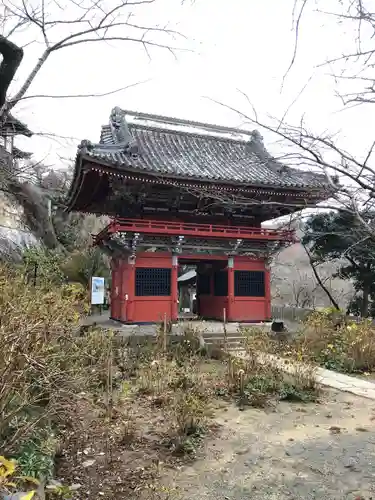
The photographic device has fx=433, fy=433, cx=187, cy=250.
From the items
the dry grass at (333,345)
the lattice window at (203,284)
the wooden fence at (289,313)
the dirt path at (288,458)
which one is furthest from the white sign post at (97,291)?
the dirt path at (288,458)

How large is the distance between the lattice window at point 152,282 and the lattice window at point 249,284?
110 inches

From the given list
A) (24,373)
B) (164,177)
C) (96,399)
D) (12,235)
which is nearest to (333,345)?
(96,399)

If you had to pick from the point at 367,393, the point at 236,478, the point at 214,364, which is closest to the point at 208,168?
the point at 214,364

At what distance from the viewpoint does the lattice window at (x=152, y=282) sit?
15.4 m

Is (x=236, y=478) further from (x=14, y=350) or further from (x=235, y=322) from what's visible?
(x=235, y=322)

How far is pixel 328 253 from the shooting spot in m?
22.2

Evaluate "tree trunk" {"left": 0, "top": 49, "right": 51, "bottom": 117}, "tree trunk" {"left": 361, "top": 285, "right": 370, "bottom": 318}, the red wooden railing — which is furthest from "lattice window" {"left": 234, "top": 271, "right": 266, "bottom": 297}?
"tree trunk" {"left": 0, "top": 49, "right": 51, "bottom": 117}

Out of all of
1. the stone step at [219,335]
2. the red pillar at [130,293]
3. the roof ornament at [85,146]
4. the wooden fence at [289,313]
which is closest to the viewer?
the roof ornament at [85,146]

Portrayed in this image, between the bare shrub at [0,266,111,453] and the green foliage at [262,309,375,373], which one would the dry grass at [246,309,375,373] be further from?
the bare shrub at [0,266,111,453]

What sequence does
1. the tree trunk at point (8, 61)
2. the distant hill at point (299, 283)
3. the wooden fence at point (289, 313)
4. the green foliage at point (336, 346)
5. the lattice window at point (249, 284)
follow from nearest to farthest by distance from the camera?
the tree trunk at point (8, 61) → the green foliage at point (336, 346) → the lattice window at point (249, 284) → the wooden fence at point (289, 313) → the distant hill at point (299, 283)

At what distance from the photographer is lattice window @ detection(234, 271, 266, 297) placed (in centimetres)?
1680

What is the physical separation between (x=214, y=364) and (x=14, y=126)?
25.4ft

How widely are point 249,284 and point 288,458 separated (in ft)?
Answer: 39.9

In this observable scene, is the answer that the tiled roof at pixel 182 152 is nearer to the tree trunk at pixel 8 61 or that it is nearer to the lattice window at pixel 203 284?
the lattice window at pixel 203 284
